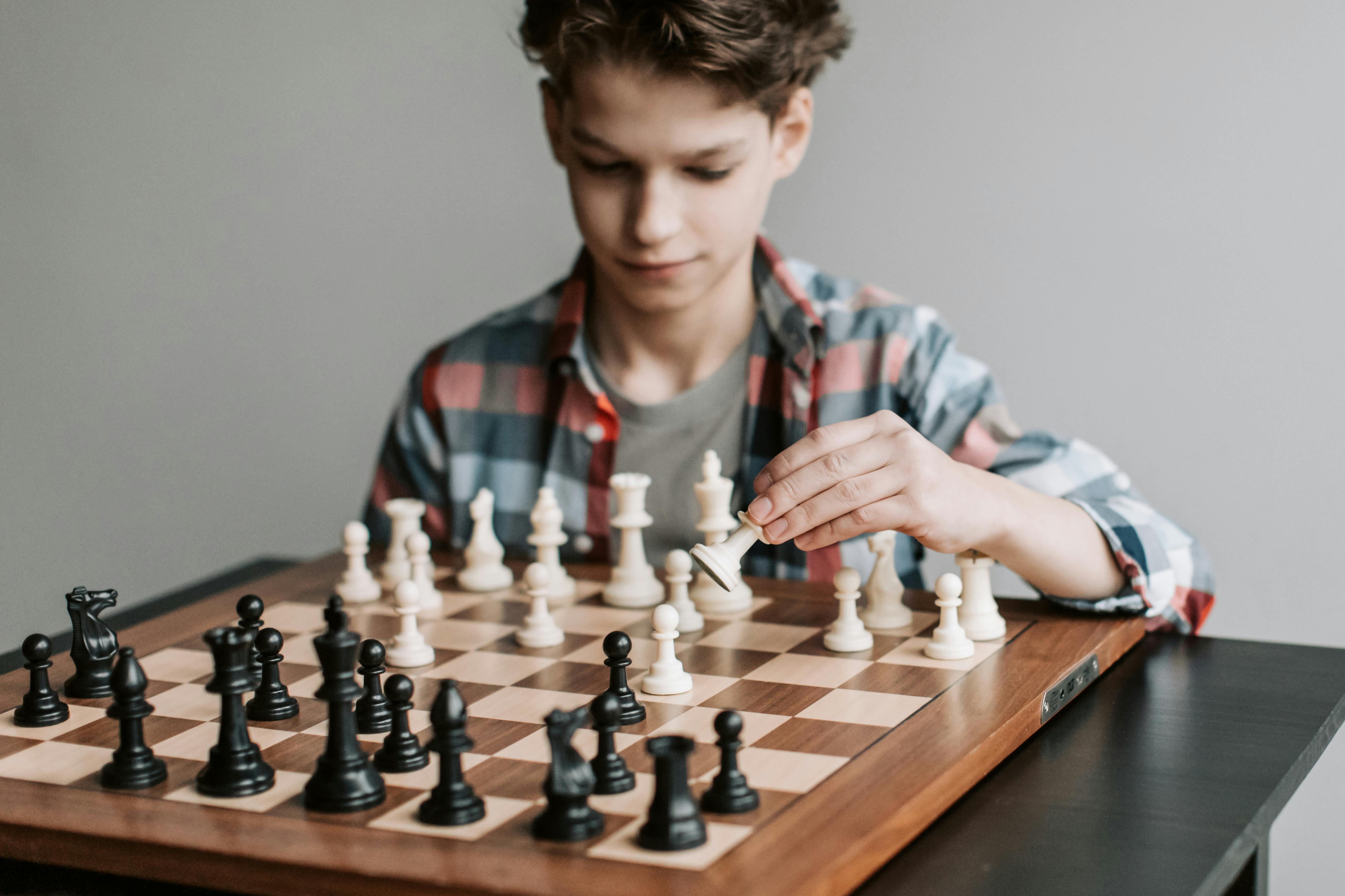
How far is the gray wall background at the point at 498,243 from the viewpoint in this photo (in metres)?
2.71

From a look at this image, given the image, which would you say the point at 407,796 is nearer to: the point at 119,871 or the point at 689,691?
the point at 119,871

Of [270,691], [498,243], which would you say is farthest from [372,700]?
[498,243]

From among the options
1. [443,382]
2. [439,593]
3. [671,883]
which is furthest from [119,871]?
[443,382]

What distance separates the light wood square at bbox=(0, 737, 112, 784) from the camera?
Result: 1191 millimetres

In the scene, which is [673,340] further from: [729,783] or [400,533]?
[729,783]

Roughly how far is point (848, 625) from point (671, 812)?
0.60m

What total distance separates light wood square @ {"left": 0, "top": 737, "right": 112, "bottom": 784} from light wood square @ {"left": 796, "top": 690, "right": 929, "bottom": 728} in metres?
0.66

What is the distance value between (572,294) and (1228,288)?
4.50ft

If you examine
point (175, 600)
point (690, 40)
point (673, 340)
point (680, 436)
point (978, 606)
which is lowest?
point (175, 600)

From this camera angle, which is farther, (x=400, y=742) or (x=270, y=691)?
(x=270, y=691)

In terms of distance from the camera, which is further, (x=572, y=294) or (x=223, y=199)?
(x=223, y=199)

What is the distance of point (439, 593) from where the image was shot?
185 centimetres

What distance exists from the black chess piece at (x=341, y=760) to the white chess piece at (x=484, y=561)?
75 centimetres

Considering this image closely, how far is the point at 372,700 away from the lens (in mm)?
1288
